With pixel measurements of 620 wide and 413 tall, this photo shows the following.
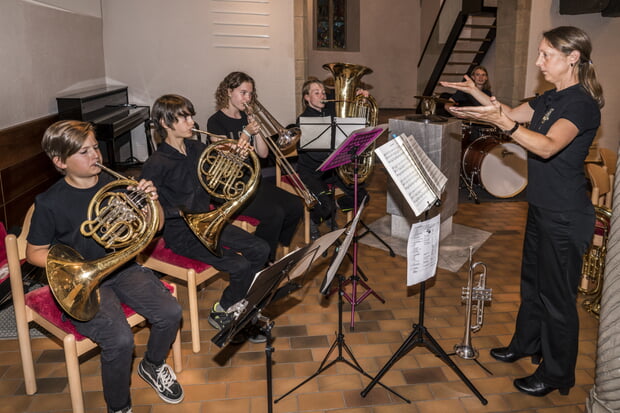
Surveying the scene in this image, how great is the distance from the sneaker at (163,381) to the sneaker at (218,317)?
590 mm

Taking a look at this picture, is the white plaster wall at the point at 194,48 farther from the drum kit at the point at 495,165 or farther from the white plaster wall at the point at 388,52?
the white plaster wall at the point at 388,52

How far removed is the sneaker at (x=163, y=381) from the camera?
2.58m

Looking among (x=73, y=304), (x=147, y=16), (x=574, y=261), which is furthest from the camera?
(x=147, y=16)

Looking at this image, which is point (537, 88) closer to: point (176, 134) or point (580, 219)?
point (580, 219)

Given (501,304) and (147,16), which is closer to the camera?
(501,304)

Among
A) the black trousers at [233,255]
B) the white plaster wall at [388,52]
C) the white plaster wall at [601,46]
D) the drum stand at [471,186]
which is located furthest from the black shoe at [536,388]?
the white plaster wall at [388,52]

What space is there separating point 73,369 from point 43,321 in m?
0.34

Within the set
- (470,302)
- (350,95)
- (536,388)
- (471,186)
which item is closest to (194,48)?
(350,95)

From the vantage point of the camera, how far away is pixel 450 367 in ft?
9.37

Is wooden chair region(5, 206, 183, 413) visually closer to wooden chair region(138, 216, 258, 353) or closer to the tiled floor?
the tiled floor

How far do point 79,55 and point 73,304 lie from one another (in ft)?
16.8

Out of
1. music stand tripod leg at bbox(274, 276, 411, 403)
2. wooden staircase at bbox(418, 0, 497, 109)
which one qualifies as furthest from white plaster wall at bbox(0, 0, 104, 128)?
wooden staircase at bbox(418, 0, 497, 109)

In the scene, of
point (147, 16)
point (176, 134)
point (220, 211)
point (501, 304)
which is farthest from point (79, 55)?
point (501, 304)

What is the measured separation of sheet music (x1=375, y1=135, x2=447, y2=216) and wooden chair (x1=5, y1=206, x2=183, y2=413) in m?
1.46
